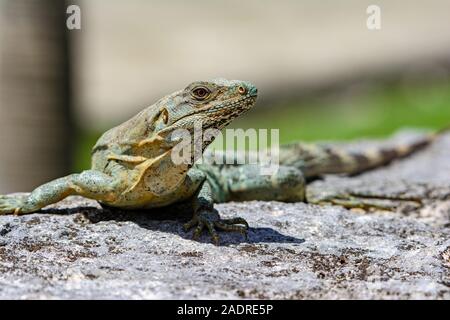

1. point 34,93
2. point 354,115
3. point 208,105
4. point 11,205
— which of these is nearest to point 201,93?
point 208,105

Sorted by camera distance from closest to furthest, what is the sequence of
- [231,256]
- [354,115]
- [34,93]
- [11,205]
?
[231,256]
[11,205]
[34,93]
[354,115]

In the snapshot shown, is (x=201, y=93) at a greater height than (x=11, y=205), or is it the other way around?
(x=201, y=93)

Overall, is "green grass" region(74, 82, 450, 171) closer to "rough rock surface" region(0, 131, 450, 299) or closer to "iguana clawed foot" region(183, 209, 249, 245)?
"rough rock surface" region(0, 131, 450, 299)

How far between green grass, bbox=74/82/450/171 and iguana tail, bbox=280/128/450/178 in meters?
6.84

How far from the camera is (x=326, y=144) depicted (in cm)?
975

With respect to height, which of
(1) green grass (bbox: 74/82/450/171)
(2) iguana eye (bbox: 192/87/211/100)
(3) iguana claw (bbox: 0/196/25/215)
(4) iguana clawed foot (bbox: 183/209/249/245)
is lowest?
(1) green grass (bbox: 74/82/450/171)

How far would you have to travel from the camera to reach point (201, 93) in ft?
20.4

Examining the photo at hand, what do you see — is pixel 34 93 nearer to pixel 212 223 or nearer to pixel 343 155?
pixel 343 155

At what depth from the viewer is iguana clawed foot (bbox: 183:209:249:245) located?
20.8ft

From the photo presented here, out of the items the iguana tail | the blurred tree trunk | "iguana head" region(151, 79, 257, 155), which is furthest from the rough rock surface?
the blurred tree trunk

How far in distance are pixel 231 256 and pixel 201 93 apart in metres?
1.19

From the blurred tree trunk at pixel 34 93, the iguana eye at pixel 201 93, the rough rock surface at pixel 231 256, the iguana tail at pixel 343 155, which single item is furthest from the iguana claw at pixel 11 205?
the blurred tree trunk at pixel 34 93
